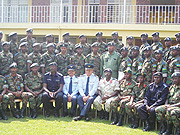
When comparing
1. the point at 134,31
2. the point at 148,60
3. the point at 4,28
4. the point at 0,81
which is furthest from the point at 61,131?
the point at 4,28

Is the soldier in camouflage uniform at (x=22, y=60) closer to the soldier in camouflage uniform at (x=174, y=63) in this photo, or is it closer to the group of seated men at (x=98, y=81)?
the group of seated men at (x=98, y=81)

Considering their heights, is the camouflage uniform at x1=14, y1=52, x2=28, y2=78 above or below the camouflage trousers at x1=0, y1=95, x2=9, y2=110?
above

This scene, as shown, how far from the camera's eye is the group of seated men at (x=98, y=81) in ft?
23.6

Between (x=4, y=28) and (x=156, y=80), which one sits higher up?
(x=4, y=28)

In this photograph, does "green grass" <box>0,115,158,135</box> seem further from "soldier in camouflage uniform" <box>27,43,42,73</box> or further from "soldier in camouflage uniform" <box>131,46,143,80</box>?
"soldier in camouflage uniform" <box>27,43,42,73</box>

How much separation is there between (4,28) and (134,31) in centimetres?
684

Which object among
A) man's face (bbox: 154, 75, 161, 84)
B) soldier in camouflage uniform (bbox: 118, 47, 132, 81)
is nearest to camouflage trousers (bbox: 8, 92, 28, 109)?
soldier in camouflage uniform (bbox: 118, 47, 132, 81)

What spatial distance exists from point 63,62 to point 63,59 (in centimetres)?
10

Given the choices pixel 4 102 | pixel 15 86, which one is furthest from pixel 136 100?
pixel 4 102

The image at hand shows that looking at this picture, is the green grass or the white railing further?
the white railing

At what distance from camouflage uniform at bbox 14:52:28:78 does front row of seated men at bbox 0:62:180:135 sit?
1.48 feet

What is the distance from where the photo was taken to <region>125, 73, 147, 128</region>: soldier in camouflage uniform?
7395mm

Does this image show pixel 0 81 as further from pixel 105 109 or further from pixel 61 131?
pixel 105 109

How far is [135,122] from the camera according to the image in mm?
7398
